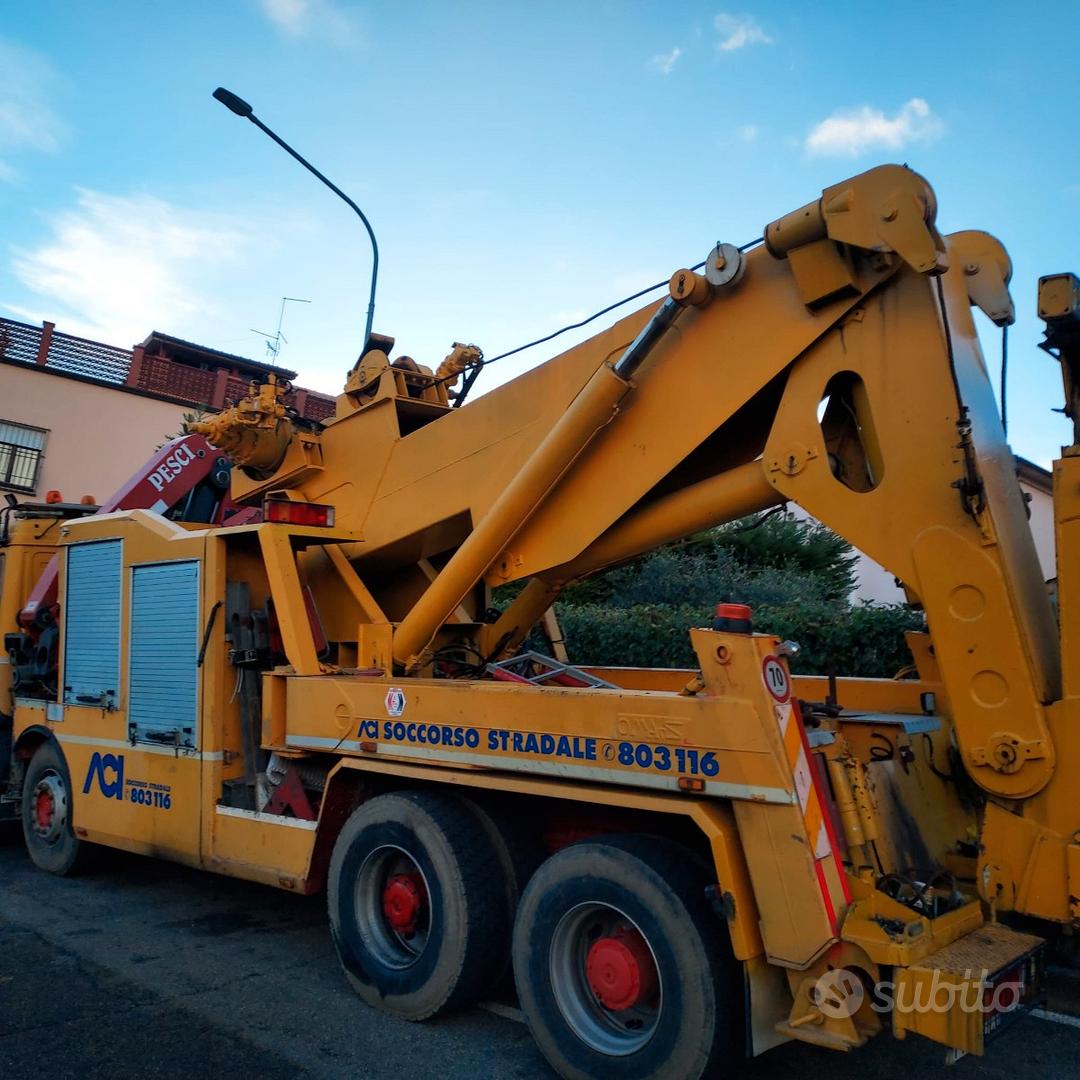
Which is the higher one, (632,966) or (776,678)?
(776,678)

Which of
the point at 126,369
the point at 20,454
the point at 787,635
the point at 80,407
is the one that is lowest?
the point at 787,635

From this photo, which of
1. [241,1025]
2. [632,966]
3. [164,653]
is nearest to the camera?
[632,966]

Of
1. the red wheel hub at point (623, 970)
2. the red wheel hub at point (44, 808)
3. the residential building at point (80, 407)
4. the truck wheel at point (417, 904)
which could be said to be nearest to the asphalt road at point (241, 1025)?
the truck wheel at point (417, 904)

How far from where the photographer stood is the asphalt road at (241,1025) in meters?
3.68

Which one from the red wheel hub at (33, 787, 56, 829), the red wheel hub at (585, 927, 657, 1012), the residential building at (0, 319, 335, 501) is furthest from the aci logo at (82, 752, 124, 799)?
the residential building at (0, 319, 335, 501)

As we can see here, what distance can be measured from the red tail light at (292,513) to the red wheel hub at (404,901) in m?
1.99

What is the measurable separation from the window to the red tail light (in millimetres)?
16732

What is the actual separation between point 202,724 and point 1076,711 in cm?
425

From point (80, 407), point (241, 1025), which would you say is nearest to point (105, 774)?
point (241, 1025)

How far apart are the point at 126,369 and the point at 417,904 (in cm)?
2055

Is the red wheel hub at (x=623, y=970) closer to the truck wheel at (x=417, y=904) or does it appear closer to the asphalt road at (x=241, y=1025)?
the asphalt road at (x=241, y=1025)

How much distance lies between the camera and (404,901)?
425 cm

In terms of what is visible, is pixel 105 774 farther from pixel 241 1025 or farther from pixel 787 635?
Result: pixel 787 635

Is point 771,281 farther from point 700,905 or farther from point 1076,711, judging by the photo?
point 700,905
